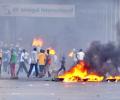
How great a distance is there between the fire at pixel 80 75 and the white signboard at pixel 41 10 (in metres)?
11.6

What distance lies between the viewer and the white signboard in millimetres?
34031

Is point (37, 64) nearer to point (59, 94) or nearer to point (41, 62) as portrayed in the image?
point (41, 62)

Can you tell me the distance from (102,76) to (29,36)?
1262 cm

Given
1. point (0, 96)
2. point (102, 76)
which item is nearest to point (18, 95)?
point (0, 96)

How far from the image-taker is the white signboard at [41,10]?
34031 millimetres

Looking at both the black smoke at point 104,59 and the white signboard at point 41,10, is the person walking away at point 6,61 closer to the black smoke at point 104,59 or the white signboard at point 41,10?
the black smoke at point 104,59

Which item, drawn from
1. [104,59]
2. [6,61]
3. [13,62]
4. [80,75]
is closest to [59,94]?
[80,75]

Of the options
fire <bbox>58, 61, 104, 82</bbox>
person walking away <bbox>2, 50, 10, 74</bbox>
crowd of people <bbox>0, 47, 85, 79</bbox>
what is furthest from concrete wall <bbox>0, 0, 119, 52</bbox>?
fire <bbox>58, 61, 104, 82</bbox>

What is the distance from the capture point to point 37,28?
1379 inches

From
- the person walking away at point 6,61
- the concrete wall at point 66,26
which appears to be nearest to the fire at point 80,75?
the person walking away at point 6,61

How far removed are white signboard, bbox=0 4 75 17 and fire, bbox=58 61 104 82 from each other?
11.6 meters

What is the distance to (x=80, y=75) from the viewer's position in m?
22.5

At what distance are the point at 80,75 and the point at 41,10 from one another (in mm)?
12338

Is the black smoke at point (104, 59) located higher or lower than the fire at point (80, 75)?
higher
